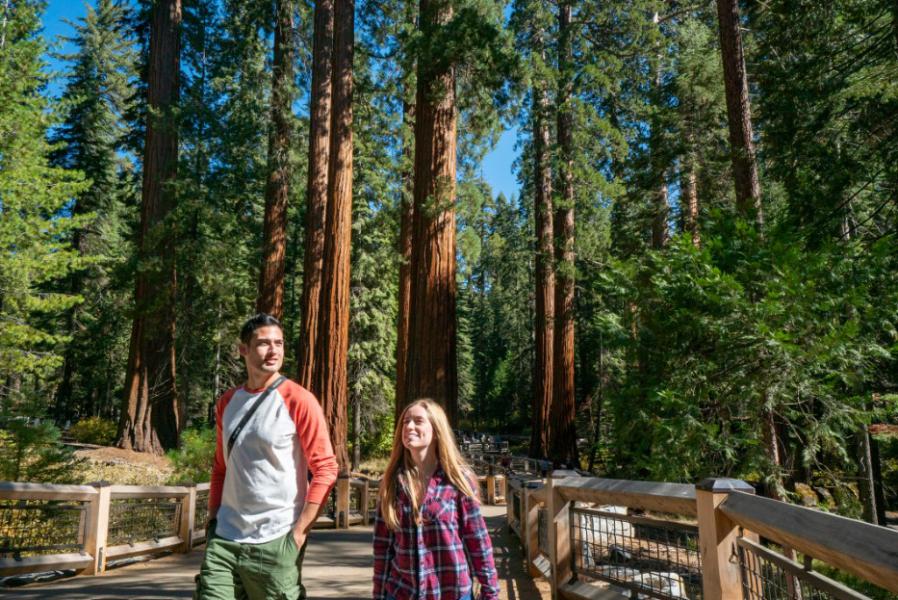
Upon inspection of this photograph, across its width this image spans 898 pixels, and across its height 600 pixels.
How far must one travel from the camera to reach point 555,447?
20203 mm

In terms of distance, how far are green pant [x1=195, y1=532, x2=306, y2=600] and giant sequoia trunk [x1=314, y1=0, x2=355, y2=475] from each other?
35.0 feet

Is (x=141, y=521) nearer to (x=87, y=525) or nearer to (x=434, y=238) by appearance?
(x=87, y=525)

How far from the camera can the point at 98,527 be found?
7230 millimetres

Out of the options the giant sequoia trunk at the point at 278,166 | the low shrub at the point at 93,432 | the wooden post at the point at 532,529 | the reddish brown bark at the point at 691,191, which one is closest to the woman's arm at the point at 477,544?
the wooden post at the point at 532,529

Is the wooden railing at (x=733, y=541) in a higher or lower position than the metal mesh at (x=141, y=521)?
higher

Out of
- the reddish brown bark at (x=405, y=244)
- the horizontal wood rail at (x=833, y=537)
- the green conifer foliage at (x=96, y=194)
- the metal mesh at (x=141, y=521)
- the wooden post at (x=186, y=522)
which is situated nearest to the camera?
the horizontal wood rail at (x=833, y=537)

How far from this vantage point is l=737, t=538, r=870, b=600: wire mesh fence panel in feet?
7.41

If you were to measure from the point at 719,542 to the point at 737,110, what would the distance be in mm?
9871

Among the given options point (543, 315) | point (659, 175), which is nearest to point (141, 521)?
point (659, 175)

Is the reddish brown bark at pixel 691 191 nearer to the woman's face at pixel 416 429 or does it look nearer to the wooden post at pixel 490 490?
the wooden post at pixel 490 490

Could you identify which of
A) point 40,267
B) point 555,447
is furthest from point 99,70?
point 555,447

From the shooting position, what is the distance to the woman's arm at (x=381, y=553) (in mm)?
2887

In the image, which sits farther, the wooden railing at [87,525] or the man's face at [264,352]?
the wooden railing at [87,525]

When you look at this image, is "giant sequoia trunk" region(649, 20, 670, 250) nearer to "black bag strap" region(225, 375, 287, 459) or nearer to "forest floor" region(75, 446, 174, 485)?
"black bag strap" region(225, 375, 287, 459)
